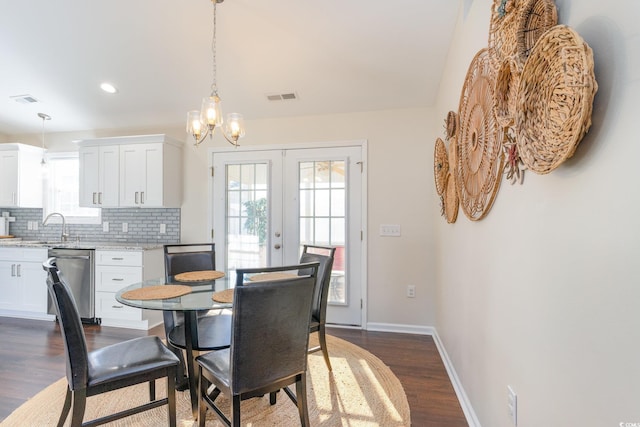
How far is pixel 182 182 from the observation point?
159 inches

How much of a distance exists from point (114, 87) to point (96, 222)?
189cm

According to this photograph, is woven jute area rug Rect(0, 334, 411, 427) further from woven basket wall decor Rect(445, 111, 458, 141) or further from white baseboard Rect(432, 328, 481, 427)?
woven basket wall decor Rect(445, 111, 458, 141)

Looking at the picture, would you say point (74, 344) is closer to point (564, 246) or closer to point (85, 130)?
point (564, 246)

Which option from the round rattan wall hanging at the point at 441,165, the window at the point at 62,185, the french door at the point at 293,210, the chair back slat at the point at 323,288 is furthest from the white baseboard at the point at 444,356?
the window at the point at 62,185

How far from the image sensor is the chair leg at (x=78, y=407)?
148 cm

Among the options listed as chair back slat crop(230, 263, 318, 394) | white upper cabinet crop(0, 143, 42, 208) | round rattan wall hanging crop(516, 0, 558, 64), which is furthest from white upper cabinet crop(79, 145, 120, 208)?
round rattan wall hanging crop(516, 0, 558, 64)

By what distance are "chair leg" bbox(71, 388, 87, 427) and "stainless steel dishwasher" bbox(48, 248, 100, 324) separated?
2.53 meters

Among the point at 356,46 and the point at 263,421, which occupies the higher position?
the point at 356,46

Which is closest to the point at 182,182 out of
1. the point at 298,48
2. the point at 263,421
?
the point at 298,48

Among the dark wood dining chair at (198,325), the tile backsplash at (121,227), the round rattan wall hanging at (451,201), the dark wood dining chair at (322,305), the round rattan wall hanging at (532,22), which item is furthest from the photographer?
the tile backsplash at (121,227)

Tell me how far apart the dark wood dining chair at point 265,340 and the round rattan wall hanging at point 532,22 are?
1.20 metres

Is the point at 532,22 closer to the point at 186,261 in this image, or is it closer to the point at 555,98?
the point at 555,98

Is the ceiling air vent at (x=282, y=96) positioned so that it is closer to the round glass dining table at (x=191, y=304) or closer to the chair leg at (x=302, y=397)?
the round glass dining table at (x=191, y=304)

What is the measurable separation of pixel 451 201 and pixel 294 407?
1.81 m
